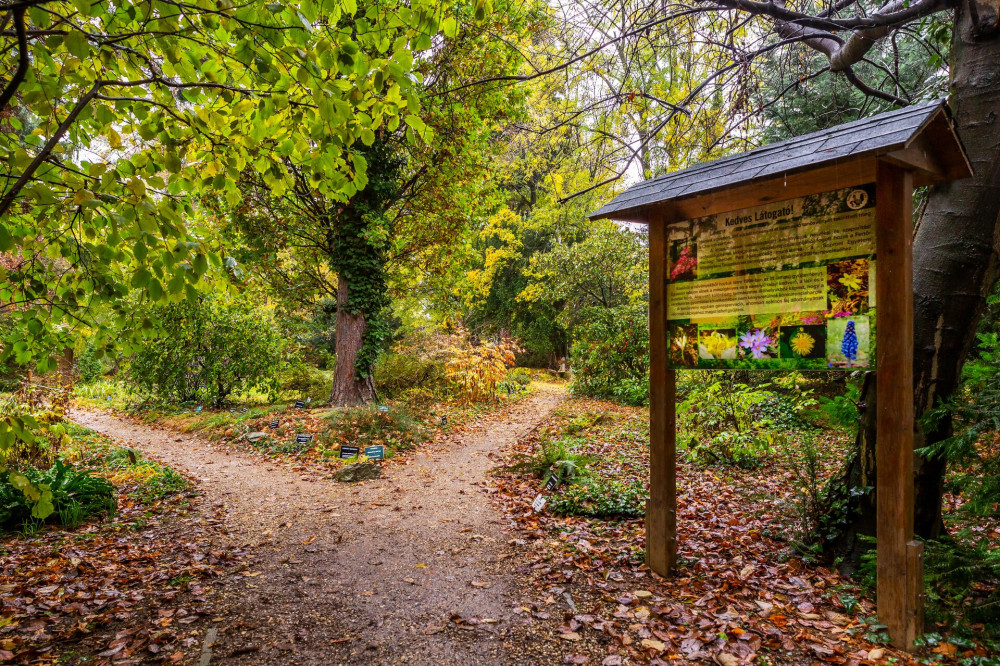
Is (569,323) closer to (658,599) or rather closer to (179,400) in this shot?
(179,400)

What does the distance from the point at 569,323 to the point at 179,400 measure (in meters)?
10.9

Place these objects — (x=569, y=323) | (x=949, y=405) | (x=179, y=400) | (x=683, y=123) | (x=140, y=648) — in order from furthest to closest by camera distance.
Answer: (x=569, y=323), (x=179, y=400), (x=683, y=123), (x=949, y=405), (x=140, y=648)

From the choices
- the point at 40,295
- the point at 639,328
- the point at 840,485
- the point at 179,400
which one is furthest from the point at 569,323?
the point at 40,295

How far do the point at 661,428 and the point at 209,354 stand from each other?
417 inches

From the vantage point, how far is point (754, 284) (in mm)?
3127

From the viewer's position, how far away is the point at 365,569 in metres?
3.82

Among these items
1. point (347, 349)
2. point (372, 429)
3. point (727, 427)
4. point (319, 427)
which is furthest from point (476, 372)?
point (727, 427)

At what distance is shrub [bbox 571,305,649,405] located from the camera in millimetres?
11734

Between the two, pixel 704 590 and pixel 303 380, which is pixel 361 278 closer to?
pixel 303 380

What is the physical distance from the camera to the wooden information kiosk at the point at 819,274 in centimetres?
265

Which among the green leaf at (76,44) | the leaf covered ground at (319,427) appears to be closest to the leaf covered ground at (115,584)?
the leaf covered ground at (319,427)

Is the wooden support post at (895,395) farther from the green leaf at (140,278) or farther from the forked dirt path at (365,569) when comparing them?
the green leaf at (140,278)

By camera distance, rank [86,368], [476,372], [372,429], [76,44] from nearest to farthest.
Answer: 1. [76,44]
2. [372,429]
3. [476,372]
4. [86,368]

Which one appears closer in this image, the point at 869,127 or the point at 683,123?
the point at 869,127
